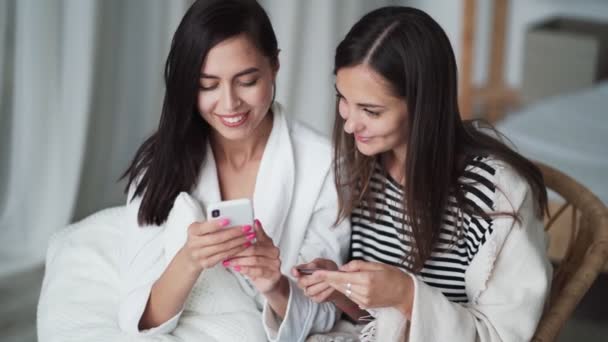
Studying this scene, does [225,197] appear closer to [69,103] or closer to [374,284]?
[374,284]

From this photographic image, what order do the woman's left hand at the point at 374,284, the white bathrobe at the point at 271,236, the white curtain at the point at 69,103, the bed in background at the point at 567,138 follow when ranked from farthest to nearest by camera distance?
the bed in background at the point at 567,138 → the white curtain at the point at 69,103 → the white bathrobe at the point at 271,236 → the woman's left hand at the point at 374,284

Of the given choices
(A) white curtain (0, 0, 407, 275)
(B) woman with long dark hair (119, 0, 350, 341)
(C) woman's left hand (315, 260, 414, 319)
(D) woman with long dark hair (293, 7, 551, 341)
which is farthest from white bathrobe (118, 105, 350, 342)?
(A) white curtain (0, 0, 407, 275)

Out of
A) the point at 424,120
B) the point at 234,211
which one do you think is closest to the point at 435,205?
the point at 424,120

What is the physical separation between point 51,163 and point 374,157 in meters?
1.24

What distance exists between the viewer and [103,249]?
187cm

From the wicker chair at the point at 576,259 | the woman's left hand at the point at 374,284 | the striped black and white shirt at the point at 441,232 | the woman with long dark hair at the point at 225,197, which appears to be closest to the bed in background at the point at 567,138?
the wicker chair at the point at 576,259

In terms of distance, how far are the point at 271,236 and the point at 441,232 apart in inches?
14.0

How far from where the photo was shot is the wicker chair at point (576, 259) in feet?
4.89

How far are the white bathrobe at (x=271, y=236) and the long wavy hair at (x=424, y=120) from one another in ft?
0.41

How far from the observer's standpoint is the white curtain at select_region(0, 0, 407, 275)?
7.70 ft

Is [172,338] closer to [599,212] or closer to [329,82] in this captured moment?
[599,212]

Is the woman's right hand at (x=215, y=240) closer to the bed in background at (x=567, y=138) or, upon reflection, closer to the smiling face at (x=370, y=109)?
the smiling face at (x=370, y=109)

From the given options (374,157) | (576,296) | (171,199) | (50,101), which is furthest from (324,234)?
(50,101)

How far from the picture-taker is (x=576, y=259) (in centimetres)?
176
